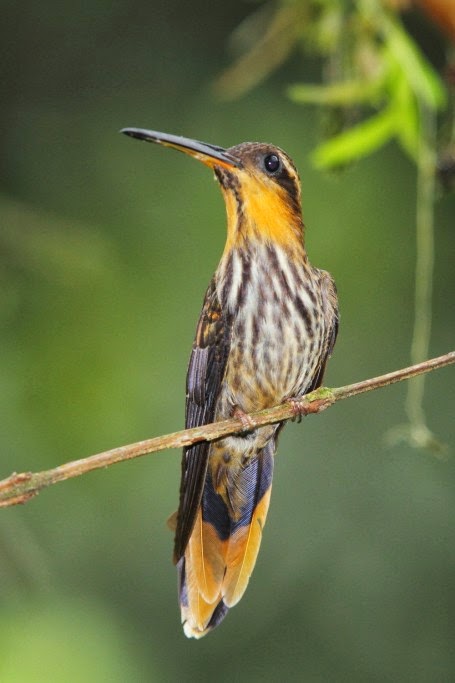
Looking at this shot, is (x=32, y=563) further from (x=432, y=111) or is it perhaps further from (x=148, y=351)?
(x=148, y=351)

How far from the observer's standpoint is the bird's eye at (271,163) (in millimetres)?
3078

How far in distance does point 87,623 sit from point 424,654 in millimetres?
2052

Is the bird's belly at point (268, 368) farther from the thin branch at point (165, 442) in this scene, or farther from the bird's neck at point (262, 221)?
the thin branch at point (165, 442)

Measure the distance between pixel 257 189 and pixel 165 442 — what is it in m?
1.03

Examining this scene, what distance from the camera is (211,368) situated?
10.5 ft

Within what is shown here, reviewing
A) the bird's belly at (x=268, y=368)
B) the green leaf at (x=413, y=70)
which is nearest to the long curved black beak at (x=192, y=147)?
the bird's belly at (x=268, y=368)

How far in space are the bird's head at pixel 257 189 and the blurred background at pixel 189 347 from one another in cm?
244

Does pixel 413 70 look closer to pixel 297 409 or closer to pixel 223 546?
pixel 297 409

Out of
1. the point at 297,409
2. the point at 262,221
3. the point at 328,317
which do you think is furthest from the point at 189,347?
the point at 297,409

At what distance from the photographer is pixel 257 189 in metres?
3.05

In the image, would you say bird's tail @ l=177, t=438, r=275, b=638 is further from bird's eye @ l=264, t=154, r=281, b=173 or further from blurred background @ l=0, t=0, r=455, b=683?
blurred background @ l=0, t=0, r=455, b=683

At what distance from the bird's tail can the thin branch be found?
46 centimetres

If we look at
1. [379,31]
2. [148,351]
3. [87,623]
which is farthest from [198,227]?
[379,31]

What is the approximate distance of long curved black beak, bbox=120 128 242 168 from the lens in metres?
2.49
